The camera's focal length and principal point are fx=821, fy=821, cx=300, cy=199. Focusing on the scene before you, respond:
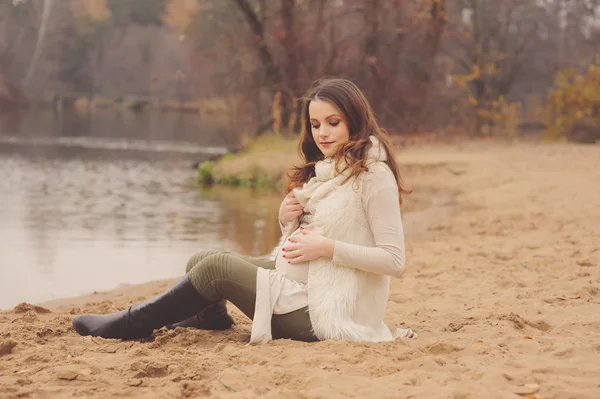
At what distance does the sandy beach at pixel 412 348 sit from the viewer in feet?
9.86

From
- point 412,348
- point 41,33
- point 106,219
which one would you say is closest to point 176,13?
point 41,33

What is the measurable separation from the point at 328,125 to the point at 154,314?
1.17 metres

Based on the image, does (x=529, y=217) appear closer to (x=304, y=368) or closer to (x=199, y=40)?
(x=304, y=368)

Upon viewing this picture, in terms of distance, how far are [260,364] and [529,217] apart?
240 inches

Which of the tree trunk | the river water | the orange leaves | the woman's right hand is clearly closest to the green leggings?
the woman's right hand

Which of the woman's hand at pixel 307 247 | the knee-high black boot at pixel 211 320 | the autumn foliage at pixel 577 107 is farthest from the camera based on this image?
the autumn foliage at pixel 577 107

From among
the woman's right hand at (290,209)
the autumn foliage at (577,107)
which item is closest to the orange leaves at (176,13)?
the autumn foliage at (577,107)

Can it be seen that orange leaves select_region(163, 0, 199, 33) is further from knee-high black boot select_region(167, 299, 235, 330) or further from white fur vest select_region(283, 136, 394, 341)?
white fur vest select_region(283, 136, 394, 341)

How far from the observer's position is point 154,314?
374 centimetres

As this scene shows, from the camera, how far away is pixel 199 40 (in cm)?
3044

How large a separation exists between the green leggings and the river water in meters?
2.73

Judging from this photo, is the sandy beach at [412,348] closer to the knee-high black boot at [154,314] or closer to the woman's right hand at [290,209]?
the knee-high black boot at [154,314]

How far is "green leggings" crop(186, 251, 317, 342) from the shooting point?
3643mm

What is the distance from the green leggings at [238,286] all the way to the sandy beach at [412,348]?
4.0 inches
